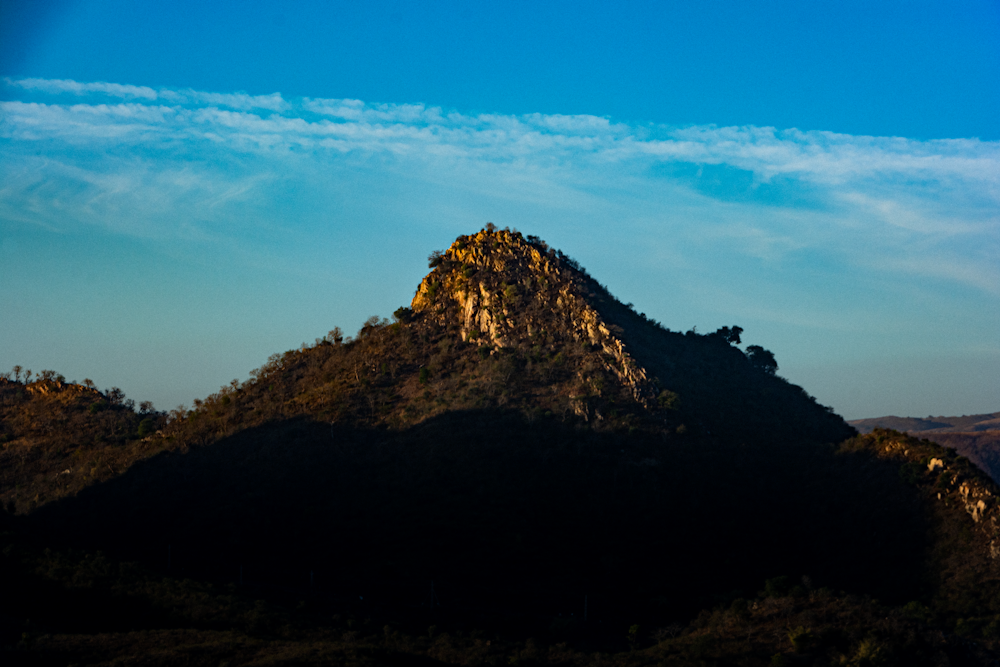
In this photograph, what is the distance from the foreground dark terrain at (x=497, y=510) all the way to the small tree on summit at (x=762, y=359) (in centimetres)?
56

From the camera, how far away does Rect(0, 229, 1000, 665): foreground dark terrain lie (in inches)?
1832

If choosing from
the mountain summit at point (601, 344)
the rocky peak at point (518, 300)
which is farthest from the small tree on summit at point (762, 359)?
the rocky peak at point (518, 300)

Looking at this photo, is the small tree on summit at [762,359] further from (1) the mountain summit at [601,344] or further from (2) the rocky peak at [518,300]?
(2) the rocky peak at [518,300]

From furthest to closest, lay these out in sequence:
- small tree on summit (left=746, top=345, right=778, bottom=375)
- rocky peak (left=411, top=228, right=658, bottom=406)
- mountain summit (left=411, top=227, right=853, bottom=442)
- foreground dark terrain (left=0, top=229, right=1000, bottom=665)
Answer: small tree on summit (left=746, top=345, right=778, bottom=375)
rocky peak (left=411, top=228, right=658, bottom=406)
mountain summit (left=411, top=227, right=853, bottom=442)
foreground dark terrain (left=0, top=229, right=1000, bottom=665)

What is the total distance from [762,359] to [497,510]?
4755 cm

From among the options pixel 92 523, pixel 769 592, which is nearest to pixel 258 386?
pixel 92 523

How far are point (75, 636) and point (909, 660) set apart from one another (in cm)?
4103

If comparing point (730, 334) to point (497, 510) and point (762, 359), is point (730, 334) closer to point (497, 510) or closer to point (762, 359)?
point (762, 359)

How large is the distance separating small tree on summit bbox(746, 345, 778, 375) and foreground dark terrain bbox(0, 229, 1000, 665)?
56 centimetres

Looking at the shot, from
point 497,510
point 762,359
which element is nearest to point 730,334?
point 762,359

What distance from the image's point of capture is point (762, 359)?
324 ft

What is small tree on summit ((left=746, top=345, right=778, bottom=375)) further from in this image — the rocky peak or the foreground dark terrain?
the rocky peak

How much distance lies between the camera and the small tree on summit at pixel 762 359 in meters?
97.9

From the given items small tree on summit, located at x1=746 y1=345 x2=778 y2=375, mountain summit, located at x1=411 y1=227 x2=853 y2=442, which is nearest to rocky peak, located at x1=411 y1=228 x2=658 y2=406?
mountain summit, located at x1=411 y1=227 x2=853 y2=442
